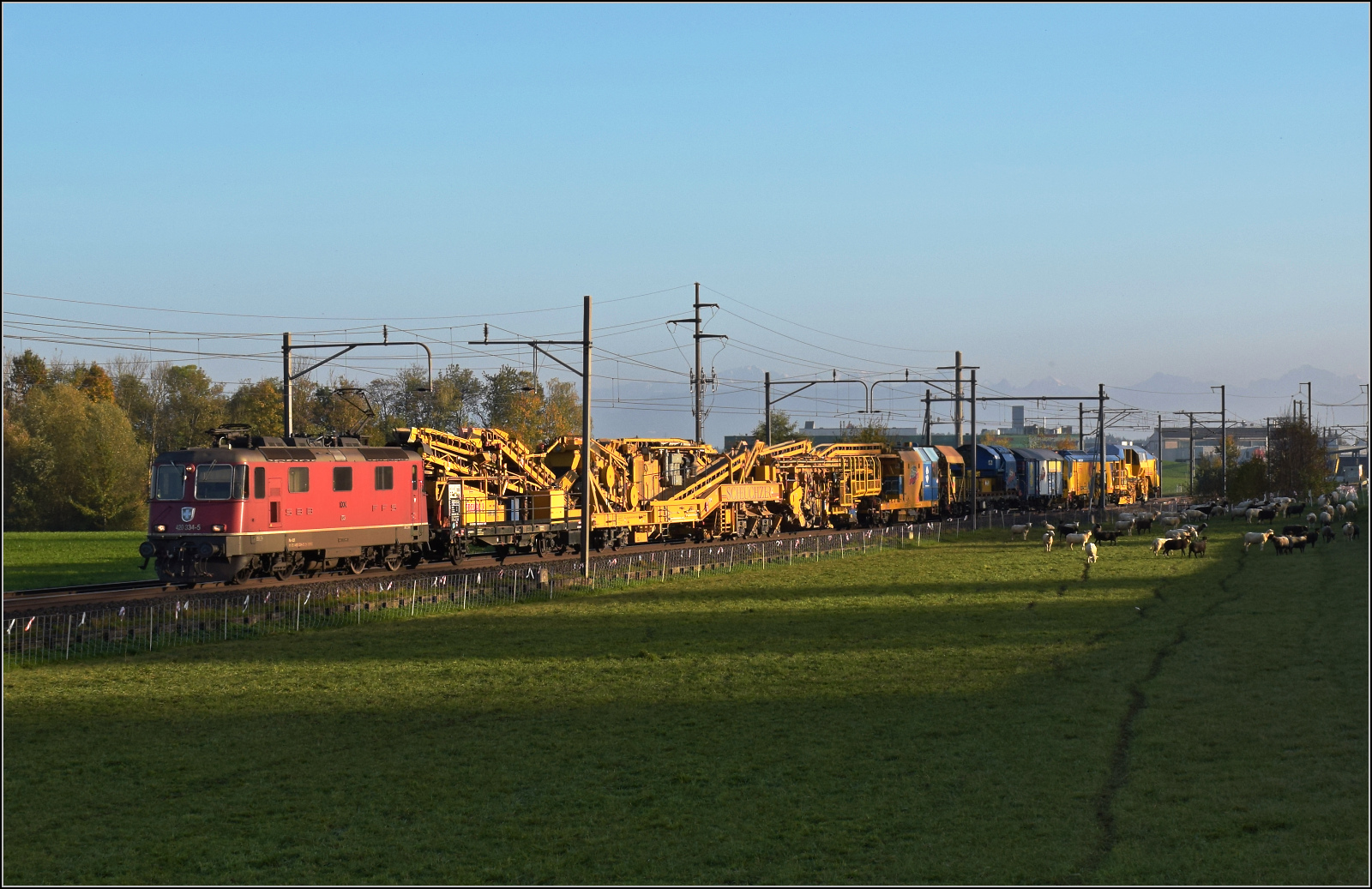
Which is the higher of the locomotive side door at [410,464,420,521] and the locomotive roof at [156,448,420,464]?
the locomotive roof at [156,448,420,464]

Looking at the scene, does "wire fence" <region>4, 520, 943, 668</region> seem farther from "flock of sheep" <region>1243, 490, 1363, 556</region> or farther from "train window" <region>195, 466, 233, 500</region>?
"flock of sheep" <region>1243, 490, 1363, 556</region>

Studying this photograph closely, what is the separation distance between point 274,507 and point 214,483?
5.77 feet

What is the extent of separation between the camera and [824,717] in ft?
68.2

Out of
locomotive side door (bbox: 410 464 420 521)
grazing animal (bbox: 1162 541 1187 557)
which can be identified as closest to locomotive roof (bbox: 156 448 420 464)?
locomotive side door (bbox: 410 464 420 521)

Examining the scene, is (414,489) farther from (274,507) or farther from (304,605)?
(304,605)

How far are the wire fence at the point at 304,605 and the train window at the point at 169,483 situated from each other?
3.02 m

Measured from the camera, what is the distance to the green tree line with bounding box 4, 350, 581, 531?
301 ft

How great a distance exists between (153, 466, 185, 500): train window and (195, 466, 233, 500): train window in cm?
51

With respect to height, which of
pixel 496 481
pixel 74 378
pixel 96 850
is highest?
pixel 74 378

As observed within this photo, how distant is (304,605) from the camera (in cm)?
3216

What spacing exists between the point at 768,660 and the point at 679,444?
3371 cm

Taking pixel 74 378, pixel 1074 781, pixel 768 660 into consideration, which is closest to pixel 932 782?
pixel 1074 781

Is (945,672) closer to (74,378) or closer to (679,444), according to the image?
(679,444)

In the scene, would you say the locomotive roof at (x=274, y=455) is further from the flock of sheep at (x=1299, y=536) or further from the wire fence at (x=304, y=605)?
the flock of sheep at (x=1299, y=536)
